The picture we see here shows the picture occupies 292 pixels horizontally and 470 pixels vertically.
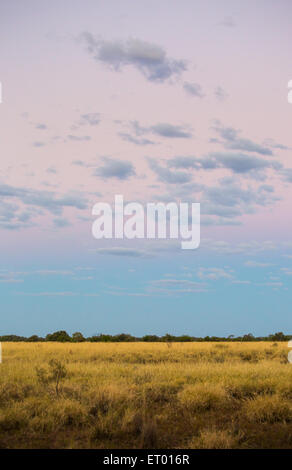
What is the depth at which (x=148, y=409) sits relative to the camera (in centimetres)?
1041

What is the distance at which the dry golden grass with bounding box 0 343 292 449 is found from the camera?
8.27m

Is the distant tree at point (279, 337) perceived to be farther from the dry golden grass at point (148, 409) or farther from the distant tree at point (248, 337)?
the dry golden grass at point (148, 409)

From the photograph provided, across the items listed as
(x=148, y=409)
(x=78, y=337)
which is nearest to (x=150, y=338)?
(x=78, y=337)

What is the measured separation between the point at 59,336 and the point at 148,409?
40.2 m

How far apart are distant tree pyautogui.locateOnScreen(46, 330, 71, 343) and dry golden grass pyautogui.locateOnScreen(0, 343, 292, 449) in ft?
110

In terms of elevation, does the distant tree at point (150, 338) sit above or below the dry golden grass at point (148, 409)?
below

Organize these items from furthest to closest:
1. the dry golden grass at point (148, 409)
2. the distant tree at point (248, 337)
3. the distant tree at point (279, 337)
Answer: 1. the distant tree at point (248, 337)
2. the distant tree at point (279, 337)
3. the dry golden grass at point (148, 409)

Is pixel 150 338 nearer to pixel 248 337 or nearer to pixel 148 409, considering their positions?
pixel 248 337

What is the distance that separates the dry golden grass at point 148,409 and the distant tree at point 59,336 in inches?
1317

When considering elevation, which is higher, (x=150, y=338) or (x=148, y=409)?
(x=148, y=409)

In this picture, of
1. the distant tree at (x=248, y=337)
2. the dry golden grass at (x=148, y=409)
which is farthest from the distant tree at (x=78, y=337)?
the dry golden grass at (x=148, y=409)

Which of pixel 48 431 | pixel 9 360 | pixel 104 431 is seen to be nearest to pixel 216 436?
pixel 104 431

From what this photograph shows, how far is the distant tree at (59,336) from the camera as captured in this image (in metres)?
47.9
